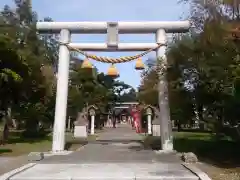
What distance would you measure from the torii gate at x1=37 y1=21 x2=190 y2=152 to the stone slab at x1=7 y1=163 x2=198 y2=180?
4654mm

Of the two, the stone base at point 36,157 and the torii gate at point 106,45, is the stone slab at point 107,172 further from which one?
the torii gate at point 106,45

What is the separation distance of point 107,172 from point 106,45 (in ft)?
26.2

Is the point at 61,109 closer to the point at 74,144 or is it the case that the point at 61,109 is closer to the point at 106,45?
the point at 106,45

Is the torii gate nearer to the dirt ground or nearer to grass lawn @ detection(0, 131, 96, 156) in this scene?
grass lawn @ detection(0, 131, 96, 156)

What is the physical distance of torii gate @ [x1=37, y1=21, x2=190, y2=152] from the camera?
16.4m

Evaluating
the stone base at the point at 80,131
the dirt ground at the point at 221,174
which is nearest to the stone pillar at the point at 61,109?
the dirt ground at the point at 221,174

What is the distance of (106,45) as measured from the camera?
16797mm

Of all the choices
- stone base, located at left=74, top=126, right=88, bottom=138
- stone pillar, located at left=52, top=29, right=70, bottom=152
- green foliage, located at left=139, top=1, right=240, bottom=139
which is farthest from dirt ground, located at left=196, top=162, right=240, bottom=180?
stone base, located at left=74, top=126, right=88, bottom=138

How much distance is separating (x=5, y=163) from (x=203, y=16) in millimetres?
8703

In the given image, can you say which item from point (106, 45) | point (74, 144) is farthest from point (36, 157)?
point (74, 144)

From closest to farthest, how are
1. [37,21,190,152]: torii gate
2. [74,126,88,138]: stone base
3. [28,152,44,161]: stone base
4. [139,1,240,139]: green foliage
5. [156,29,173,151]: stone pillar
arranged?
[139,1,240,139]: green foliage
[28,152,44,161]: stone base
[156,29,173,151]: stone pillar
[37,21,190,152]: torii gate
[74,126,88,138]: stone base

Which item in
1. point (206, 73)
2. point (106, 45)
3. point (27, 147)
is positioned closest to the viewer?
point (206, 73)

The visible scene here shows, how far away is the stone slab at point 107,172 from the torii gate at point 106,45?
4.65 metres

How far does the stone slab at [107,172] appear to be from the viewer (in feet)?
30.7
